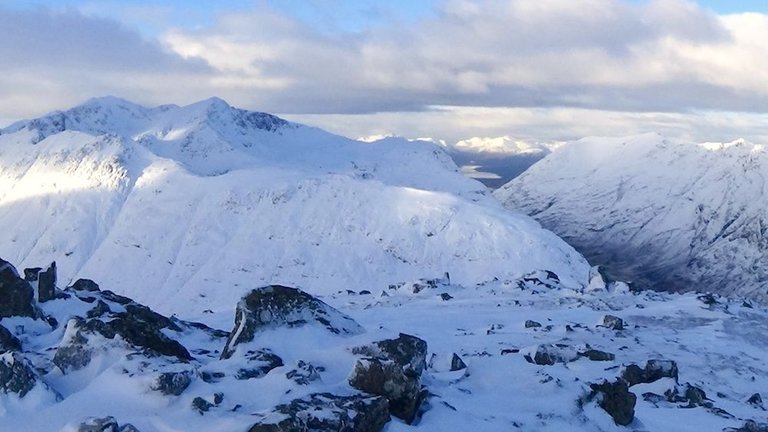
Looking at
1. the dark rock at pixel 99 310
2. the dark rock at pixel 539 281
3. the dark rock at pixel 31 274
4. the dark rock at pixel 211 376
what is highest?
the dark rock at pixel 31 274

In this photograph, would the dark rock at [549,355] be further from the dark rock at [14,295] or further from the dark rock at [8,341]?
the dark rock at [14,295]

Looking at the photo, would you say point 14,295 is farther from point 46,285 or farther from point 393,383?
point 393,383

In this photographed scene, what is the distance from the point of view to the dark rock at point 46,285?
32.5 metres

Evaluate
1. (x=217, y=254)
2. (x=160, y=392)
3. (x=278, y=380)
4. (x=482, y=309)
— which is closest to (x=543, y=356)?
(x=278, y=380)

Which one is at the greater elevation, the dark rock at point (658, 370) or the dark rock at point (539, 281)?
the dark rock at point (658, 370)

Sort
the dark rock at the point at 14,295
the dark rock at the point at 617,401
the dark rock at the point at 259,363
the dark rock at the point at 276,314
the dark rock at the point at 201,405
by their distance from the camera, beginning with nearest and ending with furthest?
1. the dark rock at the point at 201,405
2. the dark rock at the point at 259,363
3. the dark rock at the point at 617,401
4. the dark rock at the point at 276,314
5. the dark rock at the point at 14,295

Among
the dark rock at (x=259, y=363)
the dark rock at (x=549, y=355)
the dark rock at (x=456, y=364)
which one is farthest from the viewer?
the dark rock at (x=549, y=355)

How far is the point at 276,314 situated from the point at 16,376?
818 cm

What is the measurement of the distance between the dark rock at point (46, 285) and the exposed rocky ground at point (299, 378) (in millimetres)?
73

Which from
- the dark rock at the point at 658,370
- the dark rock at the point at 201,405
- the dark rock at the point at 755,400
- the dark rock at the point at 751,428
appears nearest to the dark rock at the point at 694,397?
the dark rock at the point at 658,370

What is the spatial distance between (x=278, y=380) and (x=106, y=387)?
4343 mm

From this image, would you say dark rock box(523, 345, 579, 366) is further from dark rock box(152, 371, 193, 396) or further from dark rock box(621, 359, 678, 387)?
dark rock box(152, 371, 193, 396)

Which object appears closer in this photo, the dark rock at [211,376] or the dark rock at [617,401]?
the dark rock at [211,376]

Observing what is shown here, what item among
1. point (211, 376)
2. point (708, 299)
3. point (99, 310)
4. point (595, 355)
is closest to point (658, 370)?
point (595, 355)
